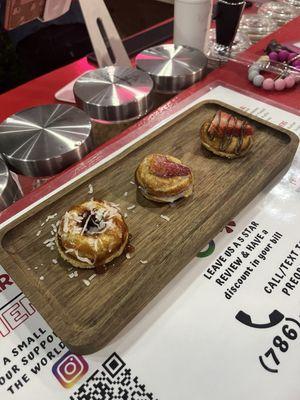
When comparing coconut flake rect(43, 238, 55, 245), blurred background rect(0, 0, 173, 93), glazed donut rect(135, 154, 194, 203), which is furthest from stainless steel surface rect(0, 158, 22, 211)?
blurred background rect(0, 0, 173, 93)

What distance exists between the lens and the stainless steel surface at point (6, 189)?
0.92 meters

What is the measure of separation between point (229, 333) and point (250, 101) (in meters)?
0.93

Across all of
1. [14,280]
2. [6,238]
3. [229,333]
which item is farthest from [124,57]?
[229,333]

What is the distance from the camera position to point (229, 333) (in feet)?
2.33

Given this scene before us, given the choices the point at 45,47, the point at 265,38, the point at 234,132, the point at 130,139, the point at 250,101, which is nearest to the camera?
the point at 234,132

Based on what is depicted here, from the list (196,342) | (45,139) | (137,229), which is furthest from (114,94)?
(196,342)

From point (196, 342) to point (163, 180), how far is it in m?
0.40

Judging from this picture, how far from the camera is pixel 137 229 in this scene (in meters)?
0.87

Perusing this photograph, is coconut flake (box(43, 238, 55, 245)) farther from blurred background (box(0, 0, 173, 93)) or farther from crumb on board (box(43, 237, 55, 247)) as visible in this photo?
blurred background (box(0, 0, 173, 93))

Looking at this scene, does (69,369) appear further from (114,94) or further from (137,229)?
(114,94)

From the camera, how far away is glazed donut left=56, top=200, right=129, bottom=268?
754 mm

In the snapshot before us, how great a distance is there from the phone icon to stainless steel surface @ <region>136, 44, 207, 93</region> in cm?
95

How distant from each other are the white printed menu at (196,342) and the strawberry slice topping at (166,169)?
0.69 ft

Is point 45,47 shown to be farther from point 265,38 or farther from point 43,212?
point 43,212
